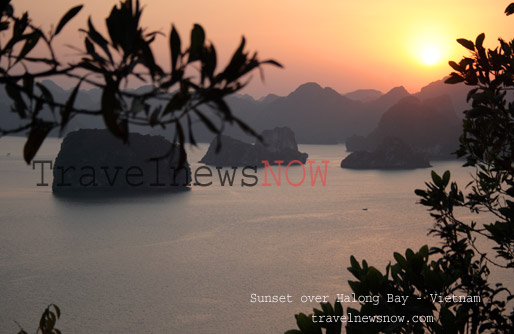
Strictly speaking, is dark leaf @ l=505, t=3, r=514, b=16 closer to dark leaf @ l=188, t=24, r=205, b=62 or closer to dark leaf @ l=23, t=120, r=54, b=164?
dark leaf @ l=188, t=24, r=205, b=62

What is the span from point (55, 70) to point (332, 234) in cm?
9460

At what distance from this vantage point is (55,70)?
270cm

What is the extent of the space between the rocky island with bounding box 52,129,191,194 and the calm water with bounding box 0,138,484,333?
13995 millimetres

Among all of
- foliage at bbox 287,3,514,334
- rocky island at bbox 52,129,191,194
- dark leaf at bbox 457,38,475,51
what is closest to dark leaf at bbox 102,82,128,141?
foliage at bbox 287,3,514,334

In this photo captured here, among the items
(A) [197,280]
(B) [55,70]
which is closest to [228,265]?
(A) [197,280]

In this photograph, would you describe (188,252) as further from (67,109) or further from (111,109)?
(111,109)

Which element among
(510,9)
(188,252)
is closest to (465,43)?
(510,9)

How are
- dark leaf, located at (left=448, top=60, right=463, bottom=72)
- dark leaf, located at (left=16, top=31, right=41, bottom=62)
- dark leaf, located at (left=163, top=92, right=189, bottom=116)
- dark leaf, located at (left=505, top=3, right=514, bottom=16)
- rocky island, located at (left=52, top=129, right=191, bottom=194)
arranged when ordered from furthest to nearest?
1. rocky island, located at (left=52, top=129, right=191, bottom=194)
2. dark leaf, located at (left=448, top=60, right=463, bottom=72)
3. dark leaf, located at (left=505, top=3, right=514, bottom=16)
4. dark leaf, located at (left=16, top=31, right=41, bottom=62)
5. dark leaf, located at (left=163, top=92, right=189, bottom=116)

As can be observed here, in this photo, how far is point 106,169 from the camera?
16738cm

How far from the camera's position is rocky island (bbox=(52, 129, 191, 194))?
16075 centimetres

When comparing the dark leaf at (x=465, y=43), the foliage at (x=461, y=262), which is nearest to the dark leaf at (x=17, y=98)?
the foliage at (x=461, y=262)

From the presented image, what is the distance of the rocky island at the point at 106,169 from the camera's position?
161 m

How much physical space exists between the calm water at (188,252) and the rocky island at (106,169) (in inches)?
551

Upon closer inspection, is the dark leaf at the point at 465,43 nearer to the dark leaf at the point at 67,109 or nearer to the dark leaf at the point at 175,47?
the dark leaf at the point at 175,47
